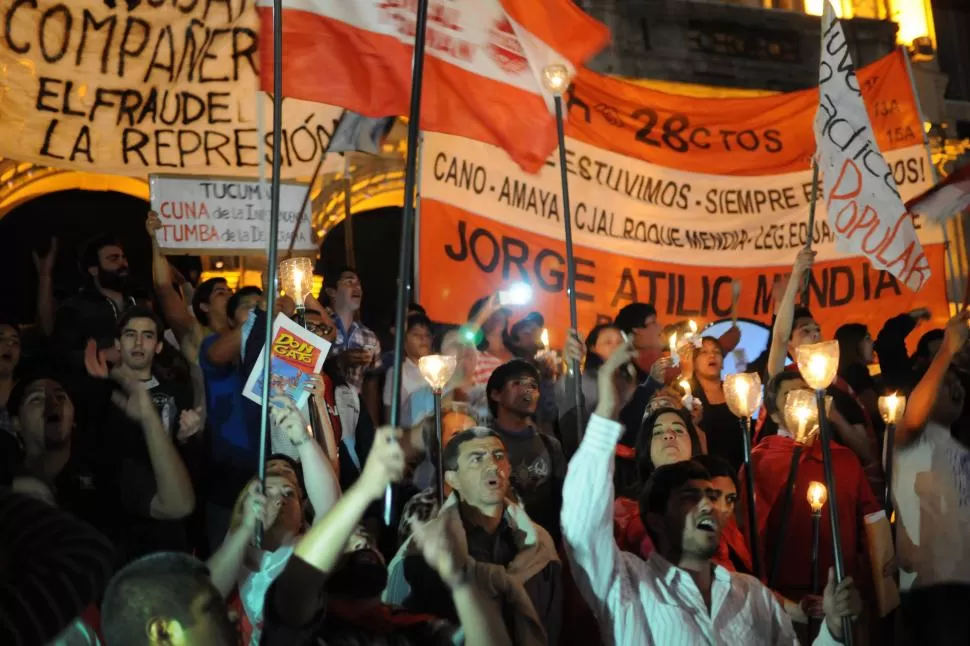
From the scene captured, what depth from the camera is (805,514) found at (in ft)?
18.5

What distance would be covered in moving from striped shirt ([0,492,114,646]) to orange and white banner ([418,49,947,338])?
495cm

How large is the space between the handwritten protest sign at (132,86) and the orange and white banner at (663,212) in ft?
4.04

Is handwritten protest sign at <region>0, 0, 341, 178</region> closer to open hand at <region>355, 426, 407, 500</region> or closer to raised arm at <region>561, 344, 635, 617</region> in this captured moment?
raised arm at <region>561, 344, 635, 617</region>

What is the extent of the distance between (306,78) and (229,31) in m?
1.39

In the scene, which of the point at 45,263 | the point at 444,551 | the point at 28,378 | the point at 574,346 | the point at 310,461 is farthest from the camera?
the point at 45,263

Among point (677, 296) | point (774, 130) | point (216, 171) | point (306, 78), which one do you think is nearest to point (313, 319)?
point (306, 78)

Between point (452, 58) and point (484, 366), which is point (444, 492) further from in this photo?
point (452, 58)

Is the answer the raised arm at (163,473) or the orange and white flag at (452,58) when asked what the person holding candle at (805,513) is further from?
the raised arm at (163,473)

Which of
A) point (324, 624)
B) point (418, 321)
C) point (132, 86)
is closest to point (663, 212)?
point (418, 321)

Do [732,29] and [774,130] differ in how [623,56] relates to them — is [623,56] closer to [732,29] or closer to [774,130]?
[732,29]

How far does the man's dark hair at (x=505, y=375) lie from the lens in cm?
540

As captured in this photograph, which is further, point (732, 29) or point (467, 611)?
point (732, 29)

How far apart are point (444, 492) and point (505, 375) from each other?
0.72m

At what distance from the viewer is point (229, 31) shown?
23.0 ft
